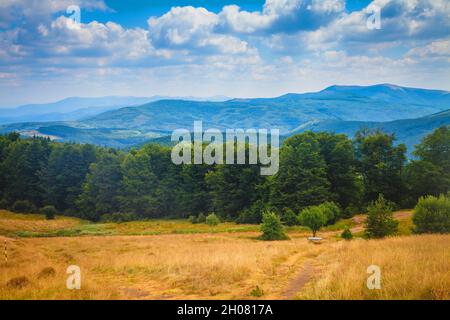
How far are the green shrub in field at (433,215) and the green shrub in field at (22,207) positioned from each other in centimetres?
7739

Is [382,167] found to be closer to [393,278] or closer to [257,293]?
[393,278]

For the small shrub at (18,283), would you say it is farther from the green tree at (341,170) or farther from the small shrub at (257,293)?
the green tree at (341,170)

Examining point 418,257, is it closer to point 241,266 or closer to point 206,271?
point 241,266

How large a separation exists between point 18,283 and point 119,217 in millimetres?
59086

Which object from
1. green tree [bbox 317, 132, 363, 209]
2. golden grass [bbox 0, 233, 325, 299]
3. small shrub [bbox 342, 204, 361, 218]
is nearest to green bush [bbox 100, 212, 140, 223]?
green tree [bbox 317, 132, 363, 209]

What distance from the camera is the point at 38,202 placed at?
8788cm

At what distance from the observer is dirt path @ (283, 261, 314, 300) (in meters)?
11.9

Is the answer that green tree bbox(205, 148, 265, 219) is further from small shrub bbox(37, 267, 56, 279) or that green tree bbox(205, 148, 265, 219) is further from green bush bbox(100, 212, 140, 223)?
small shrub bbox(37, 267, 56, 279)

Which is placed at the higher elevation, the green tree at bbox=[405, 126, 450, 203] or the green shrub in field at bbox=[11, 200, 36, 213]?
the green tree at bbox=[405, 126, 450, 203]

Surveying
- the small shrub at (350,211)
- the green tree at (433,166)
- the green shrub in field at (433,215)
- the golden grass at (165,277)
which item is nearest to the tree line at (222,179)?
the green tree at (433,166)

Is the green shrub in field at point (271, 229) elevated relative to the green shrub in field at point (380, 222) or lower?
lower

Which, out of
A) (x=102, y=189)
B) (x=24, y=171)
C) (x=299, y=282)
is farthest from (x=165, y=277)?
(x=24, y=171)

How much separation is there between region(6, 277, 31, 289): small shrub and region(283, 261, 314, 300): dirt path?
9.32 m

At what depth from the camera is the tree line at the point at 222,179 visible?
59625 mm
